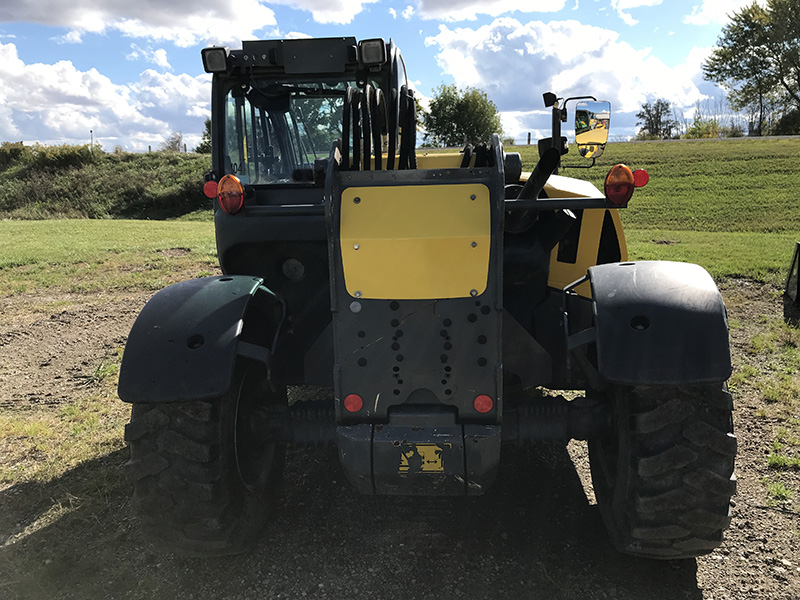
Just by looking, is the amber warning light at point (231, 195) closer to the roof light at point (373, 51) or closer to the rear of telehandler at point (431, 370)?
the rear of telehandler at point (431, 370)

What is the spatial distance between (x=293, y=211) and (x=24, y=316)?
22.7 feet

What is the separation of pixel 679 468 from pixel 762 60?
47356 mm

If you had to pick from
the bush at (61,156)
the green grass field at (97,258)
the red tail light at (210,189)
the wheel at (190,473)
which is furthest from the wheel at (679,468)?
the bush at (61,156)

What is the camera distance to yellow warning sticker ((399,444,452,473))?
2.71 metres

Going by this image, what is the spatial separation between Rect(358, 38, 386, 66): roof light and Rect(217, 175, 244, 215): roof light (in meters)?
1.54

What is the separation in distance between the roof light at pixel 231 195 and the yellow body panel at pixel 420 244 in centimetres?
58

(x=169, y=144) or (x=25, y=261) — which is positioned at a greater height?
(x=169, y=144)

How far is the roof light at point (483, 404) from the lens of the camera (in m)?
2.79

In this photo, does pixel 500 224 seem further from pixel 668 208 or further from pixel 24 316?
pixel 668 208

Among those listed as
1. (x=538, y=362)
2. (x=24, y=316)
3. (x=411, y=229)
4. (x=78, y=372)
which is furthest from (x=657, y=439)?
(x=24, y=316)

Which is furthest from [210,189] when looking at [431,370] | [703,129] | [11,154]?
[703,129]

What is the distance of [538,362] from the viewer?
10.9 feet

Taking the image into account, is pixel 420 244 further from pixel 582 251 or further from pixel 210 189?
pixel 582 251

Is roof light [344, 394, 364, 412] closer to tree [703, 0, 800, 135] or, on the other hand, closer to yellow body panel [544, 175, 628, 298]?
yellow body panel [544, 175, 628, 298]
